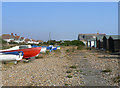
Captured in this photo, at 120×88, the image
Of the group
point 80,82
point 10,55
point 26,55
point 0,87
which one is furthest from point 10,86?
point 26,55

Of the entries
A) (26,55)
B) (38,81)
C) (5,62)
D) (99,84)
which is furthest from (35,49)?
(99,84)

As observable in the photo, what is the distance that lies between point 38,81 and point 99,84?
284cm

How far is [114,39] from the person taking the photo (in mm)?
30516

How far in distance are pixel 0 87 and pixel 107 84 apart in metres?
4.62

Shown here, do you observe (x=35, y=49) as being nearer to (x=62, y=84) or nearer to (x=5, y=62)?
(x=5, y=62)

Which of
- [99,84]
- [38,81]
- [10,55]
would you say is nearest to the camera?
[99,84]

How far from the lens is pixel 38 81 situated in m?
8.90

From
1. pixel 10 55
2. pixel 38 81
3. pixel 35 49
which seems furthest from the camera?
pixel 35 49

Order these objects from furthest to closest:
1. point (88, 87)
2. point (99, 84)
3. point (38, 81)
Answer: point (38, 81) → point (99, 84) → point (88, 87)

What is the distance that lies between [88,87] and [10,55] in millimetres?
9390

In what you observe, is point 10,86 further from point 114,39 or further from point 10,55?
point 114,39

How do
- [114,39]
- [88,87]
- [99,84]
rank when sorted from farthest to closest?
1. [114,39]
2. [99,84]
3. [88,87]

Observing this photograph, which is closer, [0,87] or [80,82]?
[0,87]

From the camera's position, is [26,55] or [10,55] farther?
[26,55]
